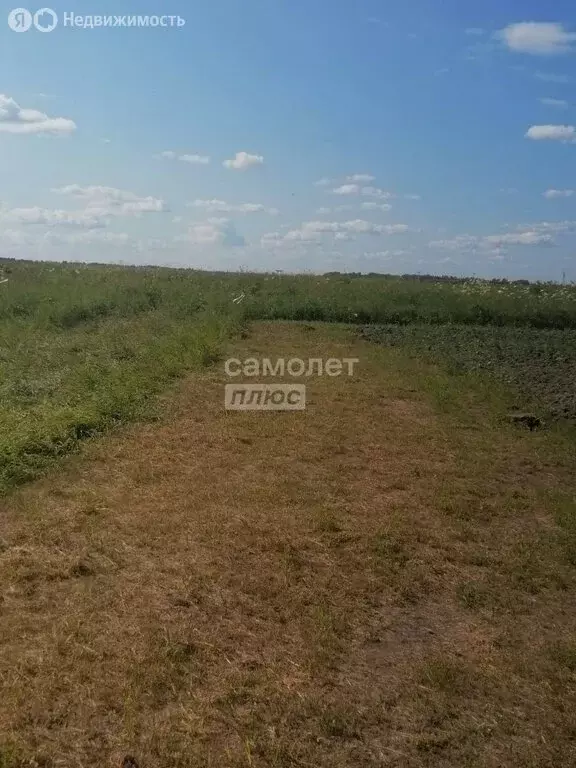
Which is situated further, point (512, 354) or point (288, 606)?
point (512, 354)

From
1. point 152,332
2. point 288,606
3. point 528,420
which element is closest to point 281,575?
point 288,606

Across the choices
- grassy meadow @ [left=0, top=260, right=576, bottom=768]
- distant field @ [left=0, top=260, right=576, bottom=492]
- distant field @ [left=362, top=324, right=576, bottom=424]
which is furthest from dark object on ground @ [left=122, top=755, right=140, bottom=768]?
distant field @ [left=362, top=324, right=576, bottom=424]

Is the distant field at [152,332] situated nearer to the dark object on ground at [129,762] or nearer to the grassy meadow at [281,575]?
the grassy meadow at [281,575]

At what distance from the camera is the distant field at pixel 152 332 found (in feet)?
19.4

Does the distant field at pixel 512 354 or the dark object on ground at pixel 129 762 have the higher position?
the distant field at pixel 512 354

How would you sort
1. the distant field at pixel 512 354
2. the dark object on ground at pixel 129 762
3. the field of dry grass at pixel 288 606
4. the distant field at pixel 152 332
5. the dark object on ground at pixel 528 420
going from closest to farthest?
the dark object on ground at pixel 129 762 → the field of dry grass at pixel 288 606 → the distant field at pixel 152 332 → the dark object on ground at pixel 528 420 → the distant field at pixel 512 354

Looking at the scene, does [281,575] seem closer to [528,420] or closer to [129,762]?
[129,762]

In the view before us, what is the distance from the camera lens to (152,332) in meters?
11.3

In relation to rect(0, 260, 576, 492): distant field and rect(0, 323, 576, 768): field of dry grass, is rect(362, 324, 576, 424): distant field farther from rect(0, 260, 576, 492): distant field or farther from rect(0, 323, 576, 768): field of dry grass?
rect(0, 323, 576, 768): field of dry grass

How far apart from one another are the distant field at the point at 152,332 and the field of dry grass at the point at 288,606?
54cm

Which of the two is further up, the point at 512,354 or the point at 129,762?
the point at 512,354

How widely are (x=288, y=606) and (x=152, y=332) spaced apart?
28.2ft

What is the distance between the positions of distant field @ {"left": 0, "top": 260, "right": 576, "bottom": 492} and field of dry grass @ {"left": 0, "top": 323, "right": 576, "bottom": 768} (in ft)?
1.79

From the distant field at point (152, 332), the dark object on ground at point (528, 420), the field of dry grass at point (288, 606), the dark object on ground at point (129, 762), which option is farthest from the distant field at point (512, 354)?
the dark object on ground at point (129, 762)
